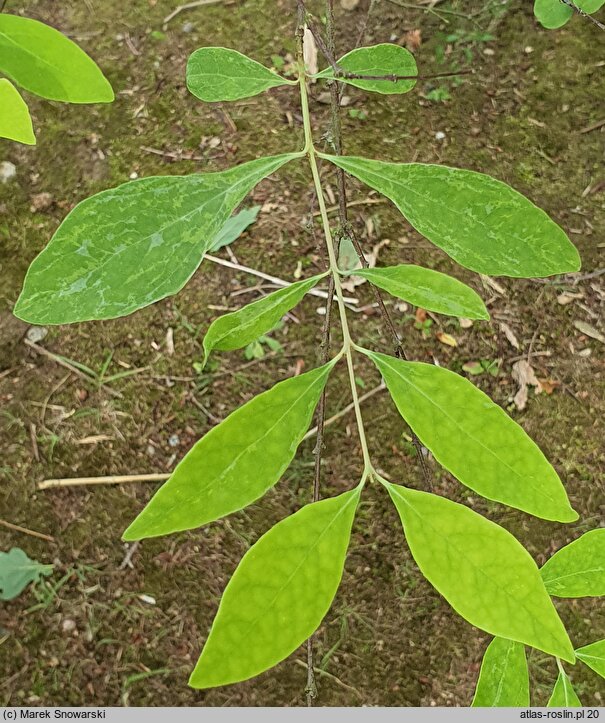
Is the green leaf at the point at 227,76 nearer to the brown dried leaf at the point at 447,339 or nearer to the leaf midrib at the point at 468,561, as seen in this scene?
the leaf midrib at the point at 468,561

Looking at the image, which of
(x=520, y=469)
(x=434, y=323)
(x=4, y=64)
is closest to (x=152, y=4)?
(x=434, y=323)

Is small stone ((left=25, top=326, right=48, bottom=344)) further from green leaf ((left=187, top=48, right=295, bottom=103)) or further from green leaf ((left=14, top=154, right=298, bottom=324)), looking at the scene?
green leaf ((left=14, top=154, right=298, bottom=324))

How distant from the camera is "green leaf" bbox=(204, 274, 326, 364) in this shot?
0.55 meters

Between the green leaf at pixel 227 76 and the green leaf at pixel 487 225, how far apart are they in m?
0.27

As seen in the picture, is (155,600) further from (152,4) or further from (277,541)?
(152,4)

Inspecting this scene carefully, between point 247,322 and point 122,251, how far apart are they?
12cm

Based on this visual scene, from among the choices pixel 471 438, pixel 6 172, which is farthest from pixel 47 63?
pixel 6 172

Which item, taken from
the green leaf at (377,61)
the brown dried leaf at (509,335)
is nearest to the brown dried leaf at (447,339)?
the brown dried leaf at (509,335)

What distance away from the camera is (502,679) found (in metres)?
0.67

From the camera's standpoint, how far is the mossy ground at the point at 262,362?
1.46 meters

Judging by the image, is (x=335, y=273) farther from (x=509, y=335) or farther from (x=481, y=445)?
(x=509, y=335)

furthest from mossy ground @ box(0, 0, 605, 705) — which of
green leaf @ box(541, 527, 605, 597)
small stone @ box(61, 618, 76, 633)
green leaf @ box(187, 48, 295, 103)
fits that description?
green leaf @ box(187, 48, 295, 103)

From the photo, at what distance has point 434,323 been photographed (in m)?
1.56

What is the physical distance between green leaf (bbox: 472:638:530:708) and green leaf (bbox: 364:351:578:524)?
26cm
